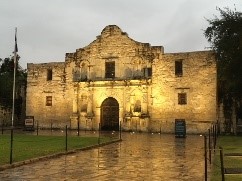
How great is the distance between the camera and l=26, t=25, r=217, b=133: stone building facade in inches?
1204

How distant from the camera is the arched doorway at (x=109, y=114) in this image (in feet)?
111

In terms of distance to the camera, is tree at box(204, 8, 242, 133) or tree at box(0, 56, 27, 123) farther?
tree at box(0, 56, 27, 123)

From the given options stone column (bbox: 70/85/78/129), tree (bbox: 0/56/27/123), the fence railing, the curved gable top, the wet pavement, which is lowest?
the wet pavement

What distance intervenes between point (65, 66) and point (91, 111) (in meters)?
5.24

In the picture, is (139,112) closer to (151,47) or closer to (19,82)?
(151,47)

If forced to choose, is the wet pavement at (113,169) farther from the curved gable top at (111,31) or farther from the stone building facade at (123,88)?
the curved gable top at (111,31)

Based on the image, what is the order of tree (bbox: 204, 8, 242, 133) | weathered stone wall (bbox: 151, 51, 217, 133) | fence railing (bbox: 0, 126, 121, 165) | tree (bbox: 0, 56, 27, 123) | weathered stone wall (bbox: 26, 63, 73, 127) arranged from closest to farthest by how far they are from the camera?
fence railing (bbox: 0, 126, 121, 165) < tree (bbox: 204, 8, 242, 133) < weathered stone wall (bbox: 151, 51, 217, 133) < weathered stone wall (bbox: 26, 63, 73, 127) < tree (bbox: 0, 56, 27, 123)

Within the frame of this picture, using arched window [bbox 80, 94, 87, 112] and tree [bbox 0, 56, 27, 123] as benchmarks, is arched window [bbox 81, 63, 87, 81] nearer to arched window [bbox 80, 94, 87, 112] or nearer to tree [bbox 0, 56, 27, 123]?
arched window [bbox 80, 94, 87, 112]

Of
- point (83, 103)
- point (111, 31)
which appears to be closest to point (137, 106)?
point (83, 103)

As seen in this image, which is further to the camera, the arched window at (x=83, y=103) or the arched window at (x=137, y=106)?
the arched window at (x=83, y=103)

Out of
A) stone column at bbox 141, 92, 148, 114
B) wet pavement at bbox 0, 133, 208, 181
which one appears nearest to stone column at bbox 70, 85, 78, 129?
stone column at bbox 141, 92, 148, 114

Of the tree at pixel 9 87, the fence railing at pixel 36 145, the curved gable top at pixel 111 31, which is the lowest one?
the fence railing at pixel 36 145

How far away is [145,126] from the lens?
1246 inches

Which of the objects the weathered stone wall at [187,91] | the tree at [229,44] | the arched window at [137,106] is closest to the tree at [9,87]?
the arched window at [137,106]
